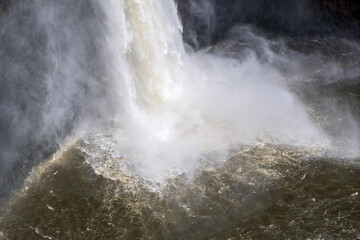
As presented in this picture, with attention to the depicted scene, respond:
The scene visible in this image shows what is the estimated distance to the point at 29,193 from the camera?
7246 millimetres

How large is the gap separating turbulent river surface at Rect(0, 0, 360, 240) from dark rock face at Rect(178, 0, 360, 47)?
2226 millimetres

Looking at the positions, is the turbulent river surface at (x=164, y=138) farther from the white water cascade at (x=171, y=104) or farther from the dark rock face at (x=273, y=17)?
the dark rock face at (x=273, y=17)

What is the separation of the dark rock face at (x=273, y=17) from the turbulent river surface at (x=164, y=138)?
223cm

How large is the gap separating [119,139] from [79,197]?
1767 millimetres

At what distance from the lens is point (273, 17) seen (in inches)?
538

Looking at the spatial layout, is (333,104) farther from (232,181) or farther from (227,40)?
(227,40)

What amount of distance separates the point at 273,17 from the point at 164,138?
304 inches

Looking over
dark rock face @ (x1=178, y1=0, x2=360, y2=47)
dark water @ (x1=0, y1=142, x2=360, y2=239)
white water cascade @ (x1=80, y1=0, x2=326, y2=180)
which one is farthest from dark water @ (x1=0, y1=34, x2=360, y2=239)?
dark rock face @ (x1=178, y1=0, x2=360, y2=47)

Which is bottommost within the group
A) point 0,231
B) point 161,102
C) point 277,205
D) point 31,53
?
point 277,205

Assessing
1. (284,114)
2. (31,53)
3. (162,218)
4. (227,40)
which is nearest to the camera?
(162,218)

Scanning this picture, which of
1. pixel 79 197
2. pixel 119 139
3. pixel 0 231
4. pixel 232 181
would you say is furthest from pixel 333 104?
pixel 0 231

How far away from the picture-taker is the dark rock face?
504 inches

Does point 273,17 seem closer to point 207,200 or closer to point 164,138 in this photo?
point 164,138

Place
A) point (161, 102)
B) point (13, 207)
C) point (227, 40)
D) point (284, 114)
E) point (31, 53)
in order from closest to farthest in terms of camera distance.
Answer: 1. point (13, 207)
2. point (31, 53)
3. point (284, 114)
4. point (161, 102)
5. point (227, 40)
